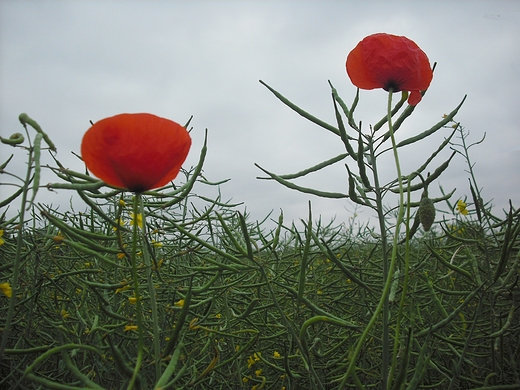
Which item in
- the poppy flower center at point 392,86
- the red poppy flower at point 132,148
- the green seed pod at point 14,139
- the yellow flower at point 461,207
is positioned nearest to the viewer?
the red poppy flower at point 132,148

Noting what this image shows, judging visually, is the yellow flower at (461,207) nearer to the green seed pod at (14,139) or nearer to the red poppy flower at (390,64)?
the red poppy flower at (390,64)

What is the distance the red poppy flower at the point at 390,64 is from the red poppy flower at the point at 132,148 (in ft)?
1.26

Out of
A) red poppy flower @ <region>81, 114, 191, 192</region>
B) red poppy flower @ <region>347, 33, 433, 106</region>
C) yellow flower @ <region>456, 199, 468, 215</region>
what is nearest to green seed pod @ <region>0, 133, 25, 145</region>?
red poppy flower @ <region>81, 114, 191, 192</region>

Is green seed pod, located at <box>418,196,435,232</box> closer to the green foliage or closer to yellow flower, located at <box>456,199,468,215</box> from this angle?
A: the green foliage

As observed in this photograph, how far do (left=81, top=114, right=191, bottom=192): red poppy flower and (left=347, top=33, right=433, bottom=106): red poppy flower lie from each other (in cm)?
39

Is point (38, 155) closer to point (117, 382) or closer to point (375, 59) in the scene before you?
point (375, 59)

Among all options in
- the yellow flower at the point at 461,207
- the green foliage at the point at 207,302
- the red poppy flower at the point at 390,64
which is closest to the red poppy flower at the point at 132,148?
the green foliage at the point at 207,302

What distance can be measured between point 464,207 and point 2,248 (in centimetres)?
178

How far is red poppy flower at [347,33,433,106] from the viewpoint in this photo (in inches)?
27.4

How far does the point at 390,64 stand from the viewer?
2.29ft

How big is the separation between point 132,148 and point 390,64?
18.7 inches

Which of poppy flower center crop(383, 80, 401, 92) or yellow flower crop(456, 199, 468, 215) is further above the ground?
yellow flower crop(456, 199, 468, 215)

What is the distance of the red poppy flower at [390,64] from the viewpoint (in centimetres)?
70

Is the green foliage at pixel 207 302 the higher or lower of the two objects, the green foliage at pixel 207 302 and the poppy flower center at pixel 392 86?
the lower
